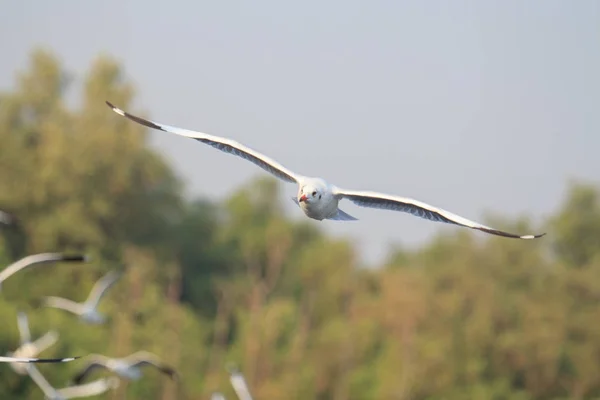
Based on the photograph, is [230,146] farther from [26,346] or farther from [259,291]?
[259,291]

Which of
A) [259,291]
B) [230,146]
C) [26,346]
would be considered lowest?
[26,346]

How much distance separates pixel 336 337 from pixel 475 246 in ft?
23.2

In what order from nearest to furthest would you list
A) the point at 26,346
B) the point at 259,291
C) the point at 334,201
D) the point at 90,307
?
the point at 334,201, the point at 26,346, the point at 90,307, the point at 259,291

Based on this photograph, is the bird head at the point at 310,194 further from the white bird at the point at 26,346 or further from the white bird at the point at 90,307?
the white bird at the point at 90,307

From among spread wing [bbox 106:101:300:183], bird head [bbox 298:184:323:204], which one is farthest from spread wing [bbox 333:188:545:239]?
spread wing [bbox 106:101:300:183]

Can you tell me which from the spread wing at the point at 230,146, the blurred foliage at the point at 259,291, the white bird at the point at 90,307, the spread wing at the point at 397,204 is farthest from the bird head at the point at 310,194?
the blurred foliage at the point at 259,291

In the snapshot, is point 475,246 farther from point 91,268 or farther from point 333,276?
point 91,268

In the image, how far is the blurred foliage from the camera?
119ft

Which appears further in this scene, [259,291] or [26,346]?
[259,291]

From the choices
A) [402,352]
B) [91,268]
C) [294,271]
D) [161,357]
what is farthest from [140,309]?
[294,271]

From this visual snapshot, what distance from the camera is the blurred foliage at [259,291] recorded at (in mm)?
36375

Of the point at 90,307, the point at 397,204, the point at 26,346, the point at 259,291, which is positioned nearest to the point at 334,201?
the point at 397,204

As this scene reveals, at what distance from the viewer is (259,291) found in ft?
152

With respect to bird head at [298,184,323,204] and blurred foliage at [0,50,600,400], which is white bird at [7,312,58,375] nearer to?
blurred foliage at [0,50,600,400]
